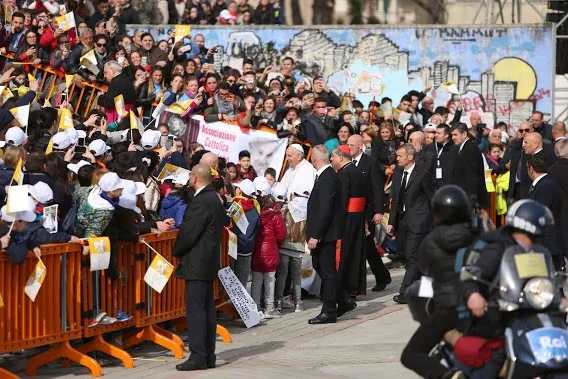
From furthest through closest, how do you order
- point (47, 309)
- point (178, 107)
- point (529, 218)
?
point (178, 107) → point (47, 309) → point (529, 218)

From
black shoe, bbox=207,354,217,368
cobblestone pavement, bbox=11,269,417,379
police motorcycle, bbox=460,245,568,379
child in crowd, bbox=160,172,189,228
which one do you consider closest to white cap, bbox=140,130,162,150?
child in crowd, bbox=160,172,189,228

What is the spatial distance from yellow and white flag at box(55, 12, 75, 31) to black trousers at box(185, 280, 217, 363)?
9935mm

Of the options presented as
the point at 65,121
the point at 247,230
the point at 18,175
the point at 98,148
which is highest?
the point at 65,121

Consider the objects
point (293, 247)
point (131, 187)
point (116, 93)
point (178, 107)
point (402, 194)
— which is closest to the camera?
point (131, 187)

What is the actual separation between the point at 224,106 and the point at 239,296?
6546 millimetres

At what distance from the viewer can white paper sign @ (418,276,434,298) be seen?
9.08m

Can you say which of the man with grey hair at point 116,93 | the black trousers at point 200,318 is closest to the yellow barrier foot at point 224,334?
the black trousers at point 200,318

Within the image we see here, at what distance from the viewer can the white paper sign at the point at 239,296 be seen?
44.5 ft

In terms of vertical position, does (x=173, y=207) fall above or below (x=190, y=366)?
above

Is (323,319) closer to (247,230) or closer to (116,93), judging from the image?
(247,230)

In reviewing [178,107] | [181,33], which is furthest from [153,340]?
[181,33]

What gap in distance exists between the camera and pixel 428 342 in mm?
8930

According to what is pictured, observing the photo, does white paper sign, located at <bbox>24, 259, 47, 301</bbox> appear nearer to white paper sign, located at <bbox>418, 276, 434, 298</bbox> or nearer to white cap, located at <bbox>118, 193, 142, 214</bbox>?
white cap, located at <bbox>118, 193, 142, 214</bbox>

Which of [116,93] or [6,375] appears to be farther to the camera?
[116,93]
